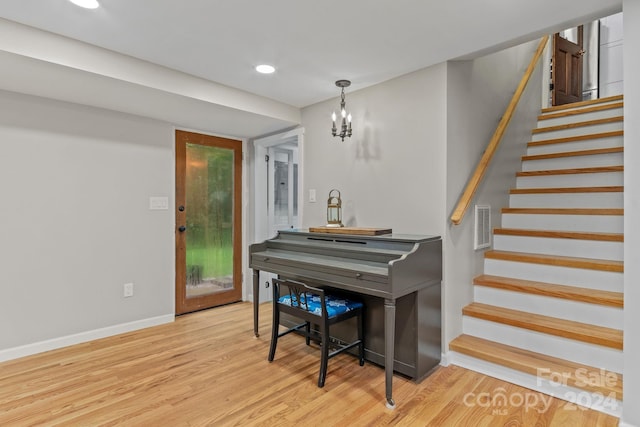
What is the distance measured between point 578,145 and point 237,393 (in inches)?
149

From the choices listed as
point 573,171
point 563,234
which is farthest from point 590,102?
point 563,234

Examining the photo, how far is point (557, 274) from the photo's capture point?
2629 mm

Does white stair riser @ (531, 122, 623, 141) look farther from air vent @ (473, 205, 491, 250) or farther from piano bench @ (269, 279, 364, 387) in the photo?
piano bench @ (269, 279, 364, 387)

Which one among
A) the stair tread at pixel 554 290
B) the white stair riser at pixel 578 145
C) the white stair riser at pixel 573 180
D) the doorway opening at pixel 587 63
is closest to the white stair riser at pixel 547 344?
the stair tread at pixel 554 290

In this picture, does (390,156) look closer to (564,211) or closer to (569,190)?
(564,211)

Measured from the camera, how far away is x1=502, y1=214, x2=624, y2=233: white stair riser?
2.78 m

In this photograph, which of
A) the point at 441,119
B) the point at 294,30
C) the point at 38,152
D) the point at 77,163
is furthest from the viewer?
the point at 77,163

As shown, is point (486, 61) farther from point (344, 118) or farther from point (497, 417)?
point (497, 417)

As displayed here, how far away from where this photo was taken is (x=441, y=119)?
2.58m

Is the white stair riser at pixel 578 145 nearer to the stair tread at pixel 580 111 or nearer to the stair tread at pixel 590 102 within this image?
the stair tread at pixel 580 111

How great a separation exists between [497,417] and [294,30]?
249 centimetres

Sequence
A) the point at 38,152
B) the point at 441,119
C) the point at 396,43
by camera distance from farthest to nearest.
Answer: the point at 38,152, the point at 441,119, the point at 396,43

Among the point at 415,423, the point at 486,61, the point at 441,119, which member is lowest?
the point at 415,423

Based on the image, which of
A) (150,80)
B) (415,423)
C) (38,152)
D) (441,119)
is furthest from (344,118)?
(38,152)
